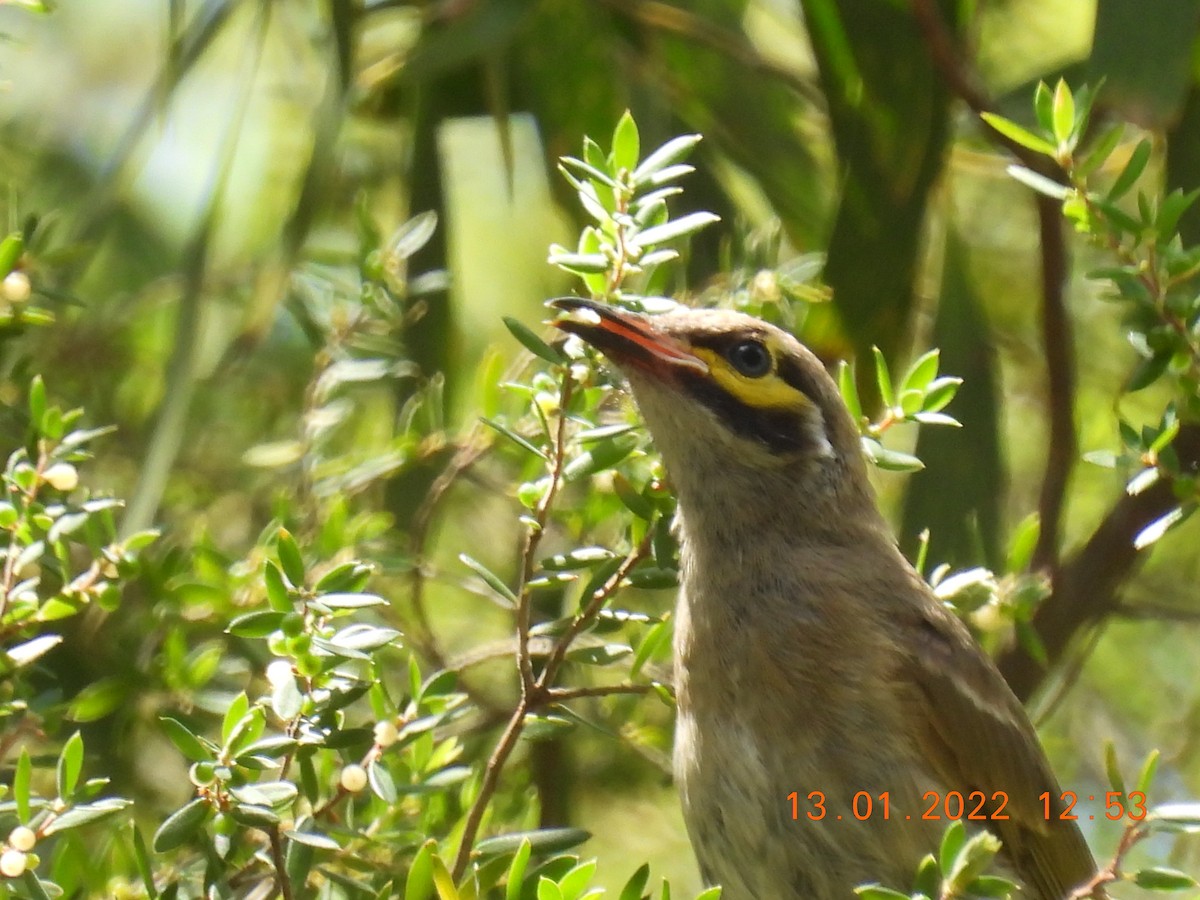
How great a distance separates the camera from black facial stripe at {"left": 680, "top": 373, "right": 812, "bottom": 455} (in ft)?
11.2

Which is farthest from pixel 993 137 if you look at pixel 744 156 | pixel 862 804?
pixel 862 804

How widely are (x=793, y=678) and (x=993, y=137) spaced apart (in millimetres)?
1635

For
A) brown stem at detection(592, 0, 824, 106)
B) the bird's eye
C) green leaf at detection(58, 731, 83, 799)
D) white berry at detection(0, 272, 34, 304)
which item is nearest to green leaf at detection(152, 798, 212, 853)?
green leaf at detection(58, 731, 83, 799)

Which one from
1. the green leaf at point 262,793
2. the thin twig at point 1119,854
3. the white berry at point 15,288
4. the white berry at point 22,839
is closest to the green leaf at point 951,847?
the thin twig at point 1119,854

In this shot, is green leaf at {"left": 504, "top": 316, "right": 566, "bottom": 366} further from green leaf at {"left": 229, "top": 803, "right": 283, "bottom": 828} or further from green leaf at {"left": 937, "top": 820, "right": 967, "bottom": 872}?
green leaf at {"left": 937, "top": 820, "right": 967, "bottom": 872}

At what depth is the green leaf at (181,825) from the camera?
233cm

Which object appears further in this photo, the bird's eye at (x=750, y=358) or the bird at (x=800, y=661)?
the bird's eye at (x=750, y=358)

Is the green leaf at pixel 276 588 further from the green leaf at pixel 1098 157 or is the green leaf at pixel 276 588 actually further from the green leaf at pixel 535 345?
the green leaf at pixel 1098 157

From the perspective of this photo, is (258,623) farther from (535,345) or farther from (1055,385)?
(1055,385)

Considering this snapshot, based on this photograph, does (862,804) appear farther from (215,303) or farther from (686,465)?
(215,303)

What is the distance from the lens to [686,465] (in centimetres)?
349

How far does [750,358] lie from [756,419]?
179 millimetres

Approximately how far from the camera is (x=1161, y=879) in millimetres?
2156

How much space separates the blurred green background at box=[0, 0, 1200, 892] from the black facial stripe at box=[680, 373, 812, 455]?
0.21m
